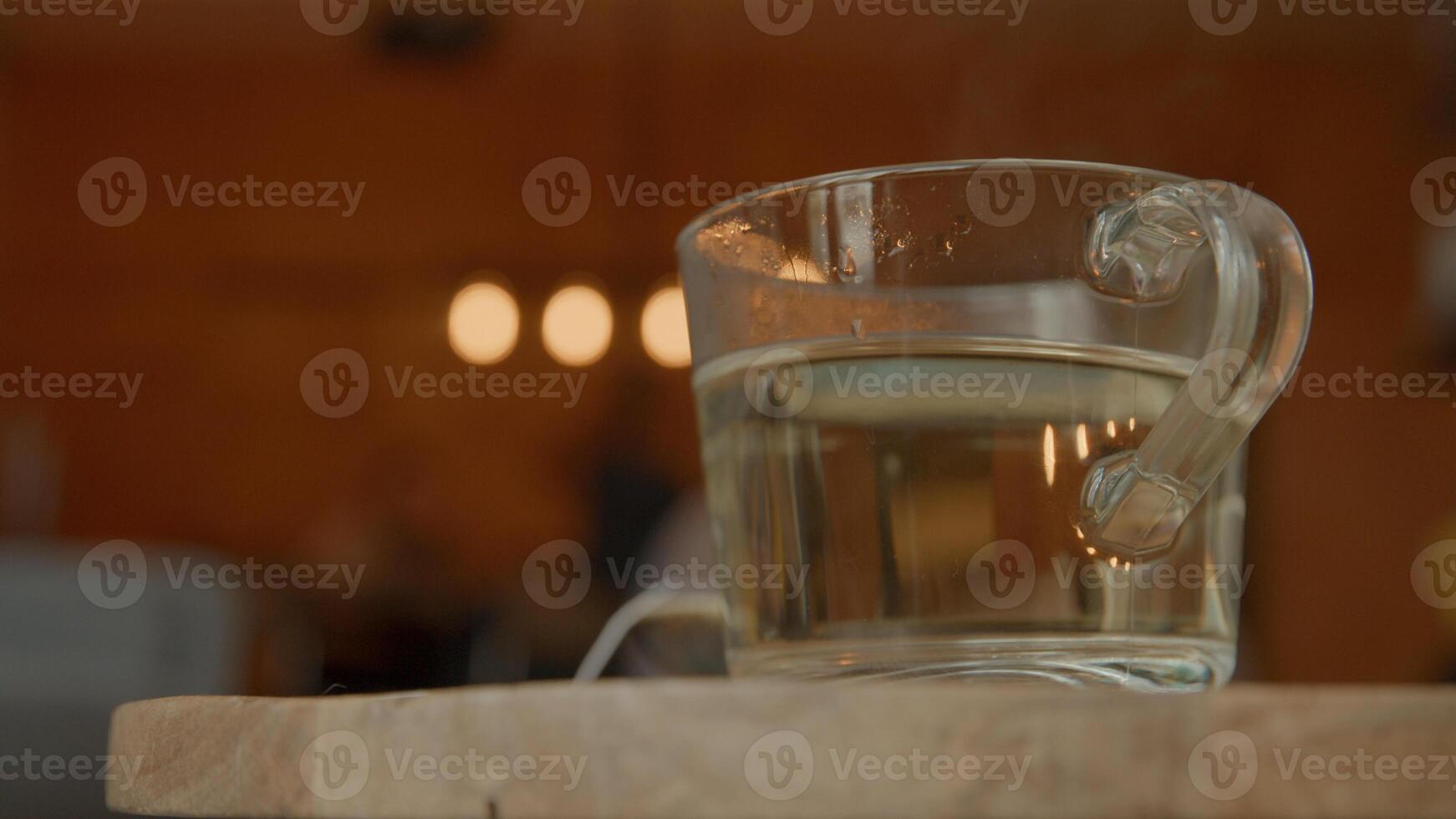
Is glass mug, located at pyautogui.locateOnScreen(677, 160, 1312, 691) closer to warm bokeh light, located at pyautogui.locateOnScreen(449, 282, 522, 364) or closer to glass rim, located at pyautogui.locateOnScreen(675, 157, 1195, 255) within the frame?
glass rim, located at pyautogui.locateOnScreen(675, 157, 1195, 255)

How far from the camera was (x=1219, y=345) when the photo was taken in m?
0.29

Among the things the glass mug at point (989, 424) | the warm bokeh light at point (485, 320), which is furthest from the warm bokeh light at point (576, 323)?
the glass mug at point (989, 424)

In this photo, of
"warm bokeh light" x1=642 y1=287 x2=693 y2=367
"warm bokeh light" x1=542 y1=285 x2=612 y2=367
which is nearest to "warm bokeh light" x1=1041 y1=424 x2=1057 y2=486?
"warm bokeh light" x1=642 y1=287 x2=693 y2=367

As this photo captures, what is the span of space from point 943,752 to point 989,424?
0.14 m

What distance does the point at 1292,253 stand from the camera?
0.95ft

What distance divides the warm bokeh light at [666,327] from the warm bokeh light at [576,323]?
0.30 feet

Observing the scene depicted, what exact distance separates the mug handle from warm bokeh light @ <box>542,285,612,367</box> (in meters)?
1.96

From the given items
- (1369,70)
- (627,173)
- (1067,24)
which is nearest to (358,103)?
(627,173)

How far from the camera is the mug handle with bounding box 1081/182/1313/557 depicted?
289 millimetres

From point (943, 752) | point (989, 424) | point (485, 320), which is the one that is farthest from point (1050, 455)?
point (485, 320)

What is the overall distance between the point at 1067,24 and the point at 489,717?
8.01 feet

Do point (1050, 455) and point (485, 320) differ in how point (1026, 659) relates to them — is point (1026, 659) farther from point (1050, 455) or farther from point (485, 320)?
point (485, 320)

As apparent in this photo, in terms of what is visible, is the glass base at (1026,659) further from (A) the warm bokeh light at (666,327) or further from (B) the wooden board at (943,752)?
(A) the warm bokeh light at (666,327)

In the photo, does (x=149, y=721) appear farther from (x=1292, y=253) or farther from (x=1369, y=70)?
(x=1369, y=70)
